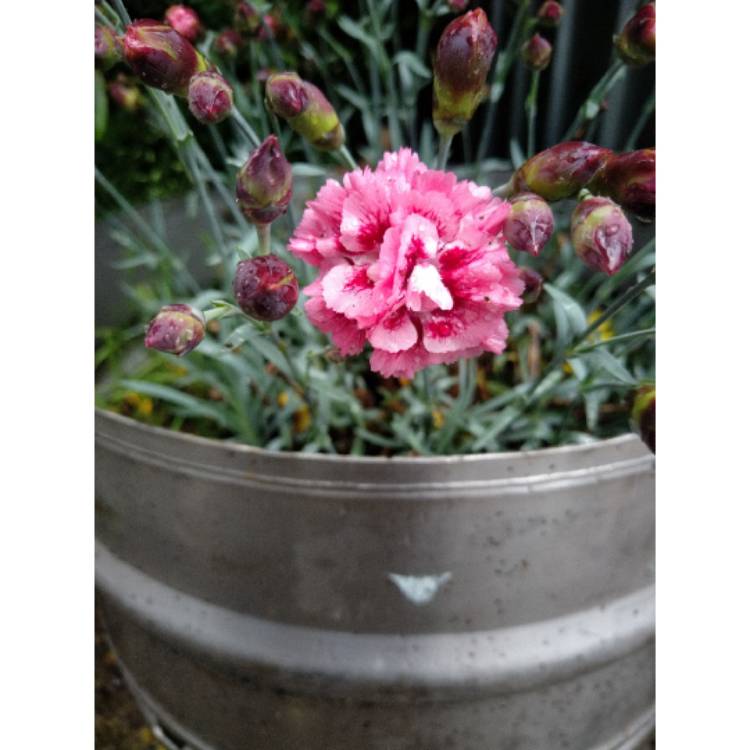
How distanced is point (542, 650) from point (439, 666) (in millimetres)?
66

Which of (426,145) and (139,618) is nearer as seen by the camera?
(139,618)

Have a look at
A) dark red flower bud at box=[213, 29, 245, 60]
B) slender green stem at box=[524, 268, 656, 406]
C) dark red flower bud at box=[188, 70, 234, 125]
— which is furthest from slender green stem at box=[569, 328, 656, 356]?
dark red flower bud at box=[213, 29, 245, 60]

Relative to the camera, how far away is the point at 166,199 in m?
0.78

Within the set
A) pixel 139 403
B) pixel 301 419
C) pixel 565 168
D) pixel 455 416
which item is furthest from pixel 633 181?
pixel 139 403

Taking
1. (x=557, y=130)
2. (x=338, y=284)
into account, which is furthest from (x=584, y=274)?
(x=338, y=284)

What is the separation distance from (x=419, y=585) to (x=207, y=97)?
11.0 inches

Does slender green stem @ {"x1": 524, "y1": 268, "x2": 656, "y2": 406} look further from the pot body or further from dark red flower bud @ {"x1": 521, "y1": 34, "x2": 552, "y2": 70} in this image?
dark red flower bud @ {"x1": 521, "y1": 34, "x2": 552, "y2": 70}

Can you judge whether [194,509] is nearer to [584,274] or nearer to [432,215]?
[432,215]

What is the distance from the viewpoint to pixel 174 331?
0.92 ft

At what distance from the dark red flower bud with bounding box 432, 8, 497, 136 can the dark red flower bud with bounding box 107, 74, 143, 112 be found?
1.12 feet

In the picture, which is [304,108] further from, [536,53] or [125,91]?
[125,91]

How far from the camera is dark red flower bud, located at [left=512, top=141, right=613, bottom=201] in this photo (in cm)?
28

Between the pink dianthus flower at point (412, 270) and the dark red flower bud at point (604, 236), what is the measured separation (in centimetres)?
3

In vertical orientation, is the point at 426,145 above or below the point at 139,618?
above
